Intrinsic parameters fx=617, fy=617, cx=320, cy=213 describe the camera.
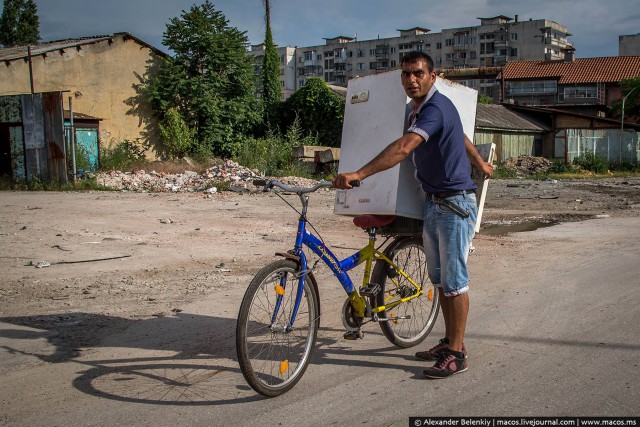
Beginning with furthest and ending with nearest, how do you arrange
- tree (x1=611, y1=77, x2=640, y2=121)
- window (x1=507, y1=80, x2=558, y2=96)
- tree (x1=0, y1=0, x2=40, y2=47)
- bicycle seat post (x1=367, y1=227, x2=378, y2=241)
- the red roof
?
window (x1=507, y1=80, x2=558, y2=96)
the red roof
tree (x1=0, y1=0, x2=40, y2=47)
tree (x1=611, y1=77, x2=640, y2=121)
bicycle seat post (x1=367, y1=227, x2=378, y2=241)

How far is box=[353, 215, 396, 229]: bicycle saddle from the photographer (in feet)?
14.4

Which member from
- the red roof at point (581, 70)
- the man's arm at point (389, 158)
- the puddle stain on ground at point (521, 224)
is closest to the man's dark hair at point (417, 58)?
the man's arm at point (389, 158)

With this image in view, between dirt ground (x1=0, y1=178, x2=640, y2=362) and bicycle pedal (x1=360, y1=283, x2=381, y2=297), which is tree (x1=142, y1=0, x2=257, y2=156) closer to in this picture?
dirt ground (x1=0, y1=178, x2=640, y2=362)

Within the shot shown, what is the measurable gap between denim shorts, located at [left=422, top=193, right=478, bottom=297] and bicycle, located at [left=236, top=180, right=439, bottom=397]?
42 cm

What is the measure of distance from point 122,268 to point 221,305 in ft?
7.32

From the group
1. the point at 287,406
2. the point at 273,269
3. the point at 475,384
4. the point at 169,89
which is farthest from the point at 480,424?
the point at 169,89

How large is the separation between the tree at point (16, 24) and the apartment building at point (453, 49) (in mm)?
52090

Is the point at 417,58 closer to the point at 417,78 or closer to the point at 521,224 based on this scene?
the point at 417,78

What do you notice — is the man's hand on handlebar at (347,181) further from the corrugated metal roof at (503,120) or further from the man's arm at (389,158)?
the corrugated metal roof at (503,120)

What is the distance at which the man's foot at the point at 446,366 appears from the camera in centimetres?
405

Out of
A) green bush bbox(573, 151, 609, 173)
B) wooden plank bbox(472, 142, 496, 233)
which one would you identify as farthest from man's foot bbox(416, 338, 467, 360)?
green bush bbox(573, 151, 609, 173)

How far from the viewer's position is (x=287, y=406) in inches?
Answer: 143

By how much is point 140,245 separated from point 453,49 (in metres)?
104

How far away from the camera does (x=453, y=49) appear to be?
106m
